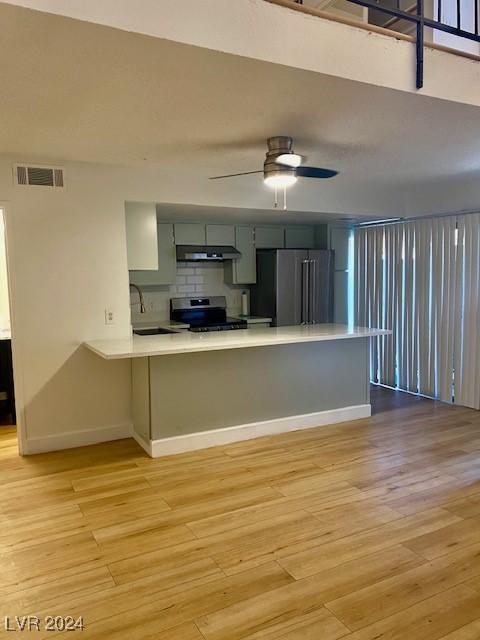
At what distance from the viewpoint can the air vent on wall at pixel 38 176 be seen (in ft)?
11.6

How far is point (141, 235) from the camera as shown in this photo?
419 cm

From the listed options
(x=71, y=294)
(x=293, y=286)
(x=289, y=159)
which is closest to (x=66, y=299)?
(x=71, y=294)

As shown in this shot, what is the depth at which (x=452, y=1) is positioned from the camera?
4.02 m

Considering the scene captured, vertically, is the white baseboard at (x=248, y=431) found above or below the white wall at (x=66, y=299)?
below

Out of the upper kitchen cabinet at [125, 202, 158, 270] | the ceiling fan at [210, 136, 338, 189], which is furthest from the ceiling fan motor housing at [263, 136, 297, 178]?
the upper kitchen cabinet at [125, 202, 158, 270]

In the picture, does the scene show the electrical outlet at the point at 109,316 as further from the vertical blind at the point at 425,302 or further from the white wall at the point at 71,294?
the vertical blind at the point at 425,302

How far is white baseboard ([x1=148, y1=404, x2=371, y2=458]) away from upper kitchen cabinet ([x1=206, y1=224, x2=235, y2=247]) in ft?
7.91

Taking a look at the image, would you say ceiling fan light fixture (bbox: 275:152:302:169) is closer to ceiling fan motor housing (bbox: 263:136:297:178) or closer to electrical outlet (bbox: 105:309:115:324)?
ceiling fan motor housing (bbox: 263:136:297:178)

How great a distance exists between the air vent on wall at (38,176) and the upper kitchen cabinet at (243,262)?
247 centimetres

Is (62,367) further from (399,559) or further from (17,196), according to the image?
(399,559)

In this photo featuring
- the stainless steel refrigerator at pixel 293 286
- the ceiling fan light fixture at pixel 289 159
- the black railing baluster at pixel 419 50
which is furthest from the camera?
the stainless steel refrigerator at pixel 293 286

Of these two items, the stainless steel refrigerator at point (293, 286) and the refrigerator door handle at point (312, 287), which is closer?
the stainless steel refrigerator at point (293, 286)

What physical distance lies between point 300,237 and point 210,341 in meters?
3.04

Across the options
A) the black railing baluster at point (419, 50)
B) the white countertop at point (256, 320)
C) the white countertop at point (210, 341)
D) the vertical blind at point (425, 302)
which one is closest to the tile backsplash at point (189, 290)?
the white countertop at point (256, 320)
